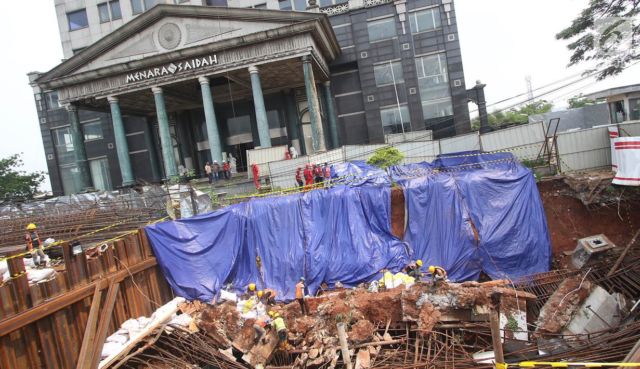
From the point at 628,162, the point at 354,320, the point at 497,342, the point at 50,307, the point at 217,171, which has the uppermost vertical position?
the point at 217,171

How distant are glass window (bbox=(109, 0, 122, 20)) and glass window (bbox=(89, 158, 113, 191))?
36.0ft

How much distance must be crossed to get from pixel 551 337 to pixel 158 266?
31.5 ft

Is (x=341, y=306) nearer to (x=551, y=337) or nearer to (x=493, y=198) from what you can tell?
(x=551, y=337)

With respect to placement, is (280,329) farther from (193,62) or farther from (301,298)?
(193,62)

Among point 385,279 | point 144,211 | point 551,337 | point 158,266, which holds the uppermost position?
point 144,211

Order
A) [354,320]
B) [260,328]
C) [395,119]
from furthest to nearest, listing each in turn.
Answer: [395,119]
[354,320]
[260,328]

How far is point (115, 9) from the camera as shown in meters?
28.1

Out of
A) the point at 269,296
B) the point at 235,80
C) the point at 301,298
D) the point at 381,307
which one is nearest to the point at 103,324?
the point at 269,296

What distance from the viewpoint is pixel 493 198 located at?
1073 cm

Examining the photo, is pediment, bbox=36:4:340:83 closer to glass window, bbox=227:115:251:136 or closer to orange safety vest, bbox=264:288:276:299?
glass window, bbox=227:115:251:136

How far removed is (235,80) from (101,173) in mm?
15169

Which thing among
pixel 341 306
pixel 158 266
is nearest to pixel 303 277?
pixel 341 306

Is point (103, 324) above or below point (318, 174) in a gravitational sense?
below

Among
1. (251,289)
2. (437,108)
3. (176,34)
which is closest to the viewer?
(251,289)
